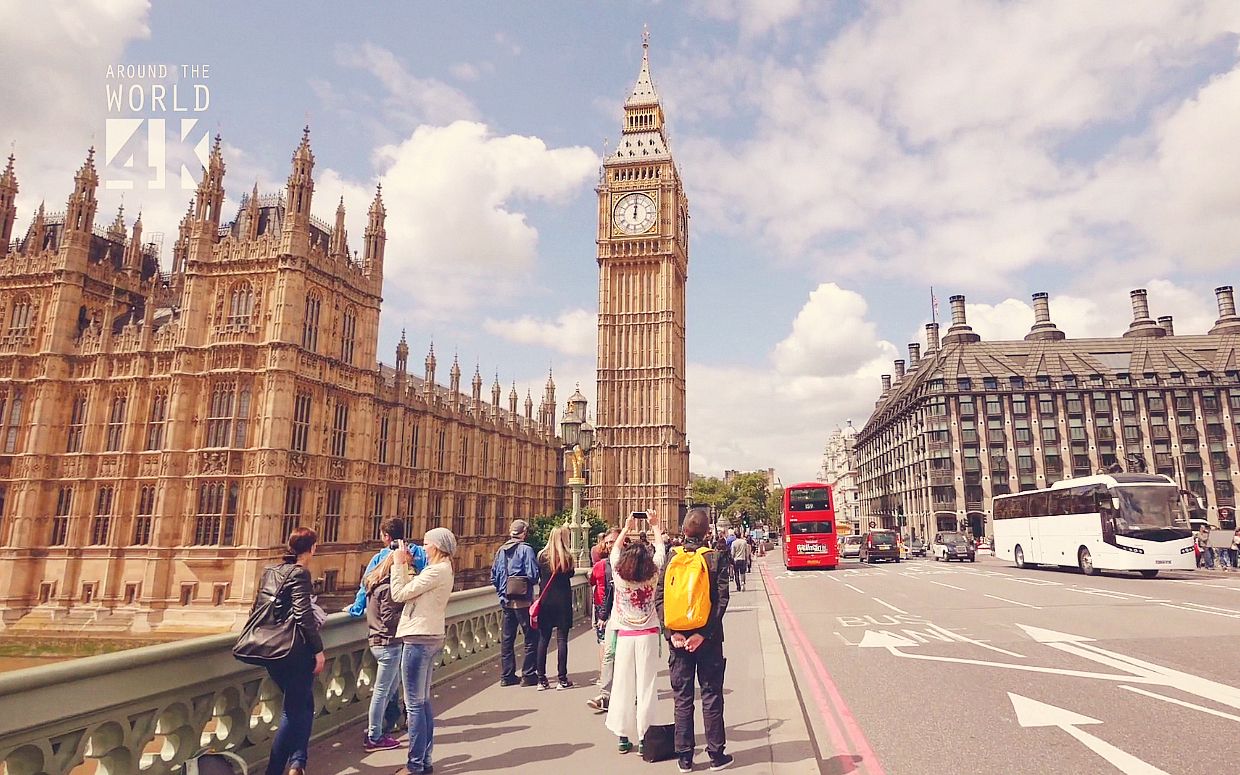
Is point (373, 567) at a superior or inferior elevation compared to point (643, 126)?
inferior

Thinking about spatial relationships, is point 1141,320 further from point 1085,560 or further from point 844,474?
point 1085,560

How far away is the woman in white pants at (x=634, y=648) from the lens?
6.12 metres

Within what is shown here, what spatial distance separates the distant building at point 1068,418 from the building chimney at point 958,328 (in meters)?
2.74

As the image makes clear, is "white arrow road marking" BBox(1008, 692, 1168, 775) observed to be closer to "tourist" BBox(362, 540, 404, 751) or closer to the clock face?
"tourist" BBox(362, 540, 404, 751)

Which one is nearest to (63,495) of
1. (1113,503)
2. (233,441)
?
(233,441)

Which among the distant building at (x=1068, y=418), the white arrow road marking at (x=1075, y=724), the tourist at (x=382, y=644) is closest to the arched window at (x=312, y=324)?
the tourist at (x=382, y=644)

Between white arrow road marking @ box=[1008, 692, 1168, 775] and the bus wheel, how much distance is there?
23.0 m

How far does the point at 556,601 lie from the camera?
8.91 metres

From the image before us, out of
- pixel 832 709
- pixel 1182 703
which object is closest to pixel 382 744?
pixel 832 709

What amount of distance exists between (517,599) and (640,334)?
61.6m

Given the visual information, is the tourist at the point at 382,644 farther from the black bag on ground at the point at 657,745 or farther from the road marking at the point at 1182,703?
the road marking at the point at 1182,703

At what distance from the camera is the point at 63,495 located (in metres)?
31.6

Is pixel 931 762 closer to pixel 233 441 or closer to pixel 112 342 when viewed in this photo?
pixel 233 441

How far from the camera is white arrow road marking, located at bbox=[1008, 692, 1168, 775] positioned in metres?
5.75
